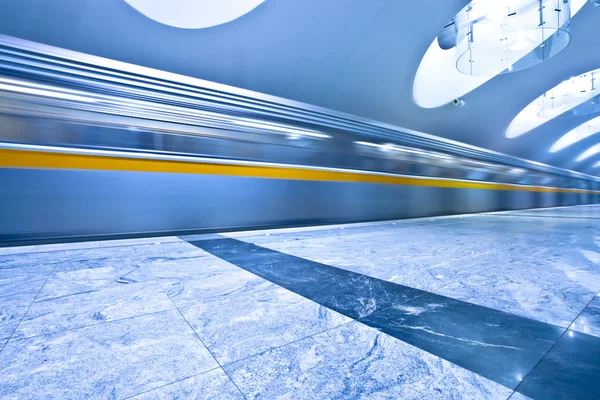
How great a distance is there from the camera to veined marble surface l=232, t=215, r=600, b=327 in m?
1.73

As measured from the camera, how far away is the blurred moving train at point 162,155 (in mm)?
3848

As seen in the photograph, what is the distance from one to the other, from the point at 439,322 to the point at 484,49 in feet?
24.1

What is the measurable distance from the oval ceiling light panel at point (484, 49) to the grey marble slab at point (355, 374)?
24.3 feet

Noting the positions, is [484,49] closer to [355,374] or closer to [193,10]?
[193,10]

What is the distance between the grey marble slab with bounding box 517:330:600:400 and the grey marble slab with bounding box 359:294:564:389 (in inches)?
1.2

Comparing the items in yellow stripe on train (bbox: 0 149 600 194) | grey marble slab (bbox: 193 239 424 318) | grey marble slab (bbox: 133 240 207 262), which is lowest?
grey marble slab (bbox: 133 240 207 262)

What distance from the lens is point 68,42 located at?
4211mm

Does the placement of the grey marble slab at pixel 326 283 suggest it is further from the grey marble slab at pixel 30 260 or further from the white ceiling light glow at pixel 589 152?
the white ceiling light glow at pixel 589 152

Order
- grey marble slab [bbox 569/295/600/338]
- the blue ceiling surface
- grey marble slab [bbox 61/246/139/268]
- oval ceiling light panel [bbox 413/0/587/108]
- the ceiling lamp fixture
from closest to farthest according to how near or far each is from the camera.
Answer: grey marble slab [bbox 569/295/600/338] → grey marble slab [bbox 61/246/139/268] → the blue ceiling surface → the ceiling lamp fixture → oval ceiling light panel [bbox 413/0/587/108]

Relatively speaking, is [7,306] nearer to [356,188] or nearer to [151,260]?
[151,260]

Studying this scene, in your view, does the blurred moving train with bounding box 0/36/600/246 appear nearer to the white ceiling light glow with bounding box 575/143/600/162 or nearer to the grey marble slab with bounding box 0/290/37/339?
the grey marble slab with bounding box 0/290/37/339

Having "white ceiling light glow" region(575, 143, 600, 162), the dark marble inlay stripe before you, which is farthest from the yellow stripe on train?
"white ceiling light glow" region(575, 143, 600, 162)

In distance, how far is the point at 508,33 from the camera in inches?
253

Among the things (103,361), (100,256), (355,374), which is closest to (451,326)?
(355,374)
